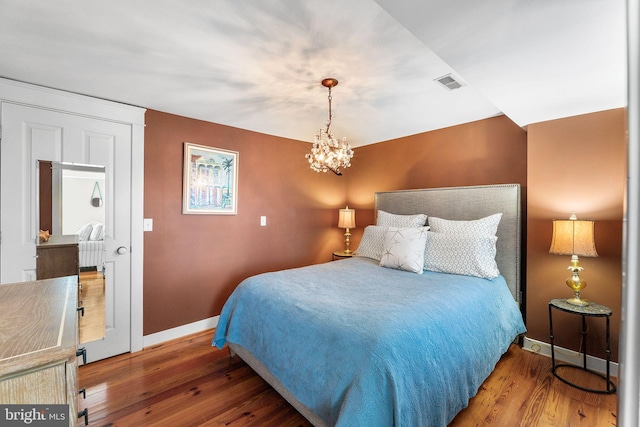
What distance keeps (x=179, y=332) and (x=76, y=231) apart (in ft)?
4.48

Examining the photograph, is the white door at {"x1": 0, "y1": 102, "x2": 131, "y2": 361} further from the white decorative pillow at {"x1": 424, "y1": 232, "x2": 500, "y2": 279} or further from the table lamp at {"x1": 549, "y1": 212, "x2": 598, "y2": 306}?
the table lamp at {"x1": 549, "y1": 212, "x2": 598, "y2": 306}

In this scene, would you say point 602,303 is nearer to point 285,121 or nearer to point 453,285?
point 453,285

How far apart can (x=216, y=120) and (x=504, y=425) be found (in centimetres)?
351

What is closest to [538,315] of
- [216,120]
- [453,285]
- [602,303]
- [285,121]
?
[602,303]

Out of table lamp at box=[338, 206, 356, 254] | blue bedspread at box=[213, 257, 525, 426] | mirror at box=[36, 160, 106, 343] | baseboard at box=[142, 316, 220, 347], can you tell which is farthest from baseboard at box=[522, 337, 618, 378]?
mirror at box=[36, 160, 106, 343]

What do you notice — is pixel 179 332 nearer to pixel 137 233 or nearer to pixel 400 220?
pixel 137 233

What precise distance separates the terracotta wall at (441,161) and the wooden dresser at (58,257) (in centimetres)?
331

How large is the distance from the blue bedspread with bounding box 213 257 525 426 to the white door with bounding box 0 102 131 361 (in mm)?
1126

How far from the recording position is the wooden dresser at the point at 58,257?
7.40 feet

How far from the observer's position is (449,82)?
2182 mm

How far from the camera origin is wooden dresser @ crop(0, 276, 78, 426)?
0.62 meters

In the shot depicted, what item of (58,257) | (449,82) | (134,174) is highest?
(449,82)

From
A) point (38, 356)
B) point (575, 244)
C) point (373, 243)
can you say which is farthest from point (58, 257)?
point (575, 244)

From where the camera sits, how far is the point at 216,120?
305 centimetres
